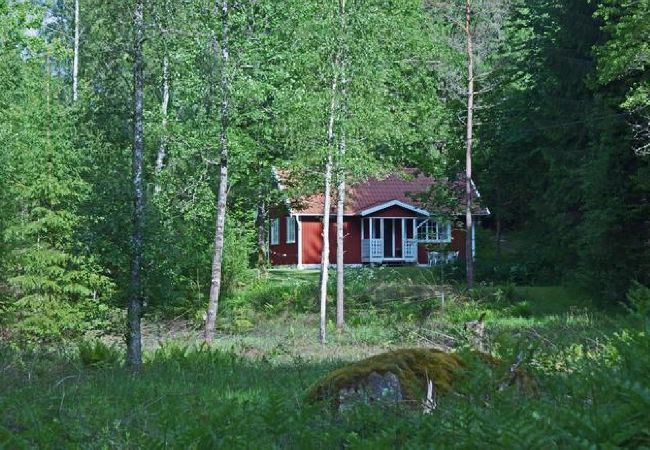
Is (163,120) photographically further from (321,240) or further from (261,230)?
(321,240)

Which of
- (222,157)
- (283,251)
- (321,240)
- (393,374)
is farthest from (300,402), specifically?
(283,251)

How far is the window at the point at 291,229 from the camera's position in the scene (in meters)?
46.4

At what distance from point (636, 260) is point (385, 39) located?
930cm

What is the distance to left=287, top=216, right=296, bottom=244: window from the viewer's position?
4638 cm

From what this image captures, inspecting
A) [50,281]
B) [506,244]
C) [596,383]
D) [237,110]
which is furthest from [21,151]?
[506,244]

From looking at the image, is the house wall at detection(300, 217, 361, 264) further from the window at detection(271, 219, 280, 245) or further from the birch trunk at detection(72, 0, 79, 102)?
the birch trunk at detection(72, 0, 79, 102)

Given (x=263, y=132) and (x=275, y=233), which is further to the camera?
(x=275, y=233)

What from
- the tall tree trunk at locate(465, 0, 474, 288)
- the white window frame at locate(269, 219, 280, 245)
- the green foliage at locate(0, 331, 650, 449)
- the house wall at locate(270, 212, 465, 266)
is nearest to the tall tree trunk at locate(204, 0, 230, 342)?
the tall tree trunk at locate(465, 0, 474, 288)

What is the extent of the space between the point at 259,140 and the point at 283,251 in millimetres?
23573

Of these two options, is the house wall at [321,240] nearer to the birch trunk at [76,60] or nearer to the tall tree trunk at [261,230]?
the tall tree trunk at [261,230]

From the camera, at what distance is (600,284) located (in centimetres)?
2656

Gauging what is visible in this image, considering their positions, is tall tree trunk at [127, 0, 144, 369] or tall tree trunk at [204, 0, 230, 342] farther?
tall tree trunk at [204, 0, 230, 342]

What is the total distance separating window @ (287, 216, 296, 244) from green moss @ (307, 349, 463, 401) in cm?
3871

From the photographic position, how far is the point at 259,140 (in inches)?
952
